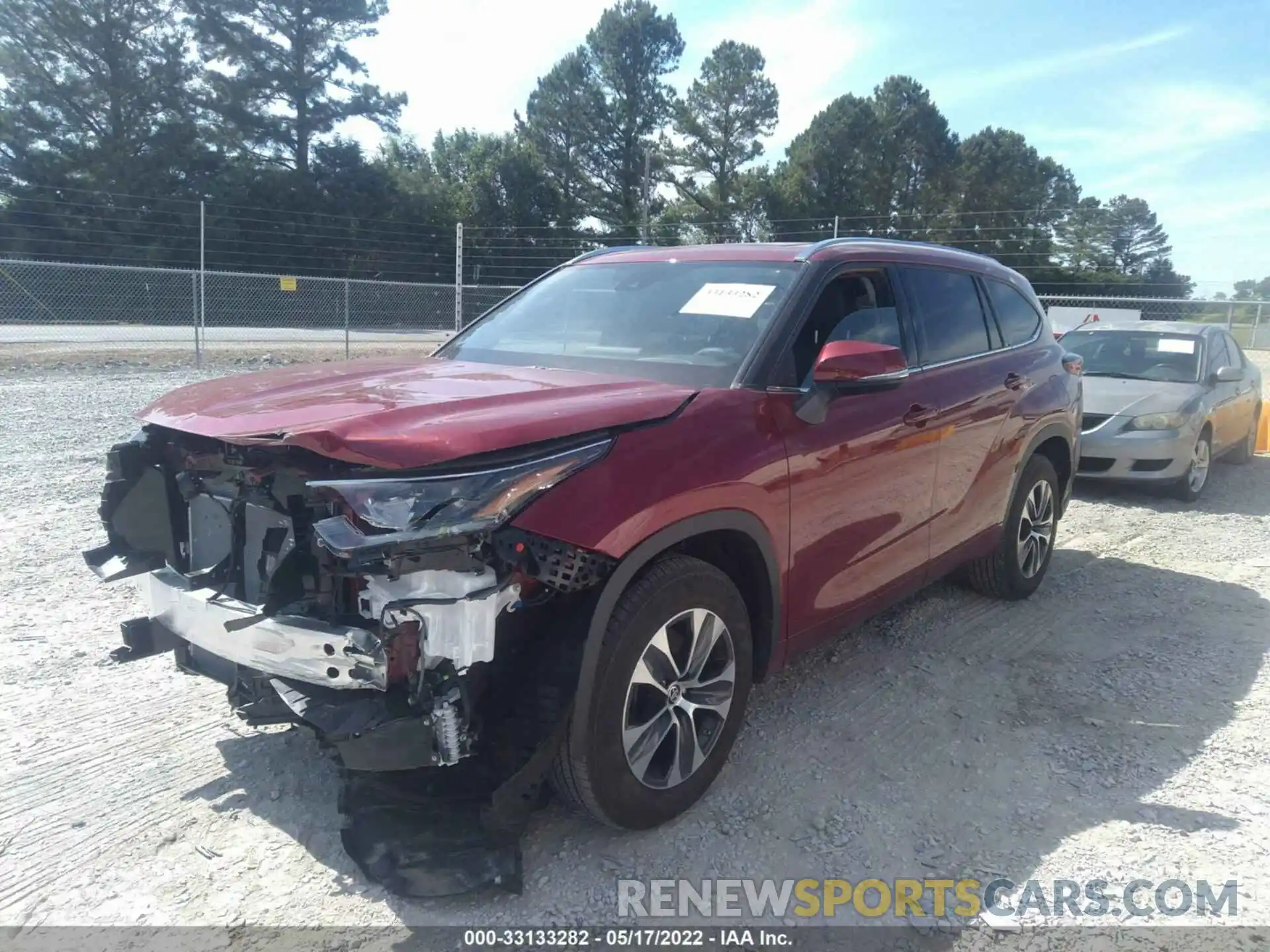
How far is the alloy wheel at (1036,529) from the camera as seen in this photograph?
5.11m

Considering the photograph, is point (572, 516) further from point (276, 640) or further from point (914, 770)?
point (914, 770)

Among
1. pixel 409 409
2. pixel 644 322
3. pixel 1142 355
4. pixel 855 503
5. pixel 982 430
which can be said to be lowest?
pixel 855 503

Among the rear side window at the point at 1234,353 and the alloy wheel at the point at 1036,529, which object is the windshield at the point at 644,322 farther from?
the rear side window at the point at 1234,353

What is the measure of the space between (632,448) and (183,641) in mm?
1614

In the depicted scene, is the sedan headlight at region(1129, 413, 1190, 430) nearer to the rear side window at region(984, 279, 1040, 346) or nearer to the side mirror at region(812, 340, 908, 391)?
the rear side window at region(984, 279, 1040, 346)

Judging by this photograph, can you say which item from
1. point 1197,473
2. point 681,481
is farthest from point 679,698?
point 1197,473

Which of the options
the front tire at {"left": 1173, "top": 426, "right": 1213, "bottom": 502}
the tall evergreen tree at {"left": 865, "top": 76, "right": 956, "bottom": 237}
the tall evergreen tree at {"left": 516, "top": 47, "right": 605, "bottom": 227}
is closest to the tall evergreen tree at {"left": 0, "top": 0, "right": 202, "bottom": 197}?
the tall evergreen tree at {"left": 516, "top": 47, "right": 605, "bottom": 227}

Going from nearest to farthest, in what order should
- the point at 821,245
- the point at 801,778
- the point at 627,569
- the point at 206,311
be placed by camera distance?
the point at 627,569
the point at 801,778
the point at 821,245
the point at 206,311

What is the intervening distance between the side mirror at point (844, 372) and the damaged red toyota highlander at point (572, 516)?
0.01 metres

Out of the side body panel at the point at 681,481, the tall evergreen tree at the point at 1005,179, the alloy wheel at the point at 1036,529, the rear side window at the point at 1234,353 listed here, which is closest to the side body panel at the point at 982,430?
the alloy wheel at the point at 1036,529

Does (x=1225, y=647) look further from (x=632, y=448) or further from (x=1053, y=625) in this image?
(x=632, y=448)

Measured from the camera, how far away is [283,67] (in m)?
39.7

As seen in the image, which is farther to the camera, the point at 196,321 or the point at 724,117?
the point at 724,117

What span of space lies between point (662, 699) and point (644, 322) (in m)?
1.57
